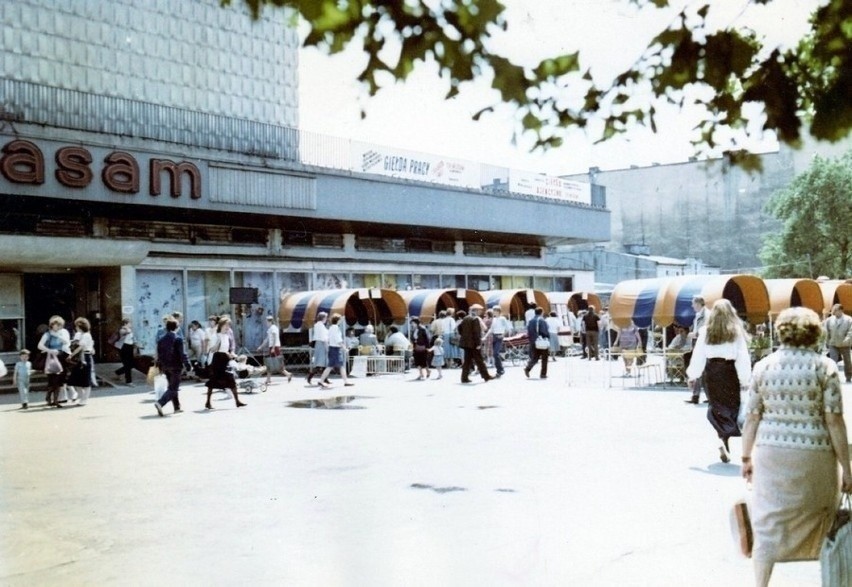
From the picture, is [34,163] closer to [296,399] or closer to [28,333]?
[28,333]

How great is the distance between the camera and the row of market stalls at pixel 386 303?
27072mm

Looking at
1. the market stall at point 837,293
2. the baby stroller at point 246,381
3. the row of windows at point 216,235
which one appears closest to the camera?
the baby stroller at point 246,381

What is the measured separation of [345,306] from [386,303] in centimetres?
197

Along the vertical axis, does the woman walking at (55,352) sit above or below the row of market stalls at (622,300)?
below

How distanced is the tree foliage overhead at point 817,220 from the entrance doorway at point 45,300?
119 feet

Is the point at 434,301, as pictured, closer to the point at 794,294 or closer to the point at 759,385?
the point at 794,294

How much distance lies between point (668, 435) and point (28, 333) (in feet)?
69.3

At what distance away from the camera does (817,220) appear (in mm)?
46469

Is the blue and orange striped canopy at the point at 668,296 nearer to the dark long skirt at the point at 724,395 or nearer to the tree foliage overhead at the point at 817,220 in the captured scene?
the dark long skirt at the point at 724,395

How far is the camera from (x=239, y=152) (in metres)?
29.5

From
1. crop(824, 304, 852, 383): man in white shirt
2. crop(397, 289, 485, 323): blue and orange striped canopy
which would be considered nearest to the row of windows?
crop(397, 289, 485, 323): blue and orange striped canopy

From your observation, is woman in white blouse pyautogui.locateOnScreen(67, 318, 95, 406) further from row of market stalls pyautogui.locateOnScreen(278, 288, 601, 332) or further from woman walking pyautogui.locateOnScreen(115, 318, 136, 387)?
row of market stalls pyautogui.locateOnScreen(278, 288, 601, 332)

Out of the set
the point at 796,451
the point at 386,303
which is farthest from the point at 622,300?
the point at 796,451

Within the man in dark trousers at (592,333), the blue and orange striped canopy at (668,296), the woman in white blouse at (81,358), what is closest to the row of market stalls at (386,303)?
the man in dark trousers at (592,333)
